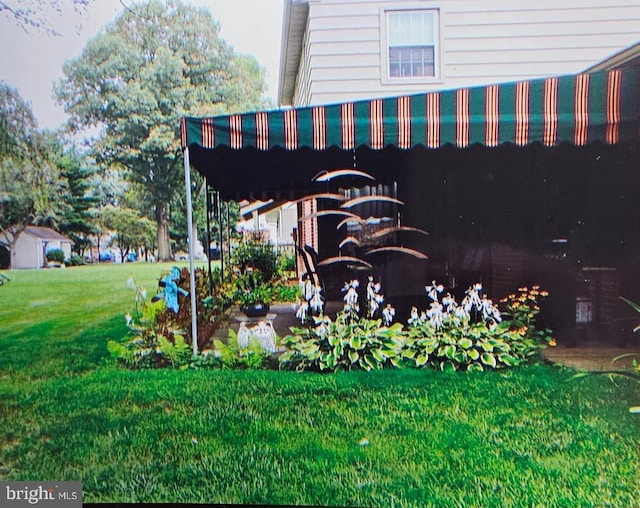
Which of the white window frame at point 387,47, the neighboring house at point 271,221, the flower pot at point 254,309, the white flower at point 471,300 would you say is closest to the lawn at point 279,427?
the white flower at point 471,300

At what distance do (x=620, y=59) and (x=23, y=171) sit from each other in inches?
148

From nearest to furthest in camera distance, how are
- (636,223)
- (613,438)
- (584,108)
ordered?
(613,438) < (636,223) < (584,108)

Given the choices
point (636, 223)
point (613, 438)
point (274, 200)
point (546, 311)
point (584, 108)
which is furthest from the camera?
point (274, 200)

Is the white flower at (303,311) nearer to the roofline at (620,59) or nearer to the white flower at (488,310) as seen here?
the white flower at (488,310)

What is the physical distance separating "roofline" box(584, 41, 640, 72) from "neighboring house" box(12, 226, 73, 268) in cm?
356

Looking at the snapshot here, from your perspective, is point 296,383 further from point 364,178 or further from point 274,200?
point 274,200

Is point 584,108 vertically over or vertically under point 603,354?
over

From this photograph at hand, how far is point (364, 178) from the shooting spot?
326 cm

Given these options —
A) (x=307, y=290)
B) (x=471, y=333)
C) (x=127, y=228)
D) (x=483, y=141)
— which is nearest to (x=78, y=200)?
(x=127, y=228)

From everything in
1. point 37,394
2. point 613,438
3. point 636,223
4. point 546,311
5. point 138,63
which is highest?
point 138,63

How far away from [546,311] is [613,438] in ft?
2.93

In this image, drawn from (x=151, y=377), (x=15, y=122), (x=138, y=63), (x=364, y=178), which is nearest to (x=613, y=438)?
(x=364, y=178)

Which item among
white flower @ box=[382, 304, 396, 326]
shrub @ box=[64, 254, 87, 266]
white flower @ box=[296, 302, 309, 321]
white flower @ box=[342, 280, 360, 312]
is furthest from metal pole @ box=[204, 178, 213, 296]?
white flower @ box=[382, 304, 396, 326]

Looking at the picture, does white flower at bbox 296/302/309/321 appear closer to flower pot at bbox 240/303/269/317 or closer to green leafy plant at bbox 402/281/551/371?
flower pot at bbox 240/303/269/317
